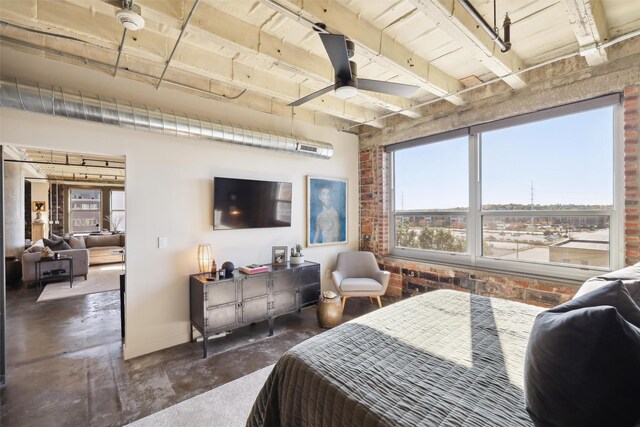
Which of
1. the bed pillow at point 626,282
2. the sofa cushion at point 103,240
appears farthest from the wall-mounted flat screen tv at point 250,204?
the sofa cushion at point 103,240

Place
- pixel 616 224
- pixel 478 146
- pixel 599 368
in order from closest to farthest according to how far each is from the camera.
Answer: pixel 599 368
pixel 616 224
pixel 478 146

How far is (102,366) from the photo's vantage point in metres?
2.72

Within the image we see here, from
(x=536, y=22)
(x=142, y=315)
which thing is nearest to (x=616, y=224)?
(x=536, y=22)

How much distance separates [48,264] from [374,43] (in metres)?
6.86

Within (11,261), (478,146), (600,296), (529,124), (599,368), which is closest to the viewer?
(599,368)

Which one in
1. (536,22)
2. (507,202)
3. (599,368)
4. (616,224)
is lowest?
(599,368)

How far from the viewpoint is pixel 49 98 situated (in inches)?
90.6

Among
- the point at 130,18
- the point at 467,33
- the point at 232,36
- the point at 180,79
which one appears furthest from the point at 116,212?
the point at 467,33

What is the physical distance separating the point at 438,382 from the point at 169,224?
2.99 meters

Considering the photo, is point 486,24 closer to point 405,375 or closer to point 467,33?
point 467,33

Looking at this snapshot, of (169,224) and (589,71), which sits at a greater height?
(589,71)

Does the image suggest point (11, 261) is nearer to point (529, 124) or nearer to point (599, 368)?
point (599, 368)

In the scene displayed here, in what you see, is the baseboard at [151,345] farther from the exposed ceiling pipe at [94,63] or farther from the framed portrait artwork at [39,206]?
the framed portrait artwork at [39,206]

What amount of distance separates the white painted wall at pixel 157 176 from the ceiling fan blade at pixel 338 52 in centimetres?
207
